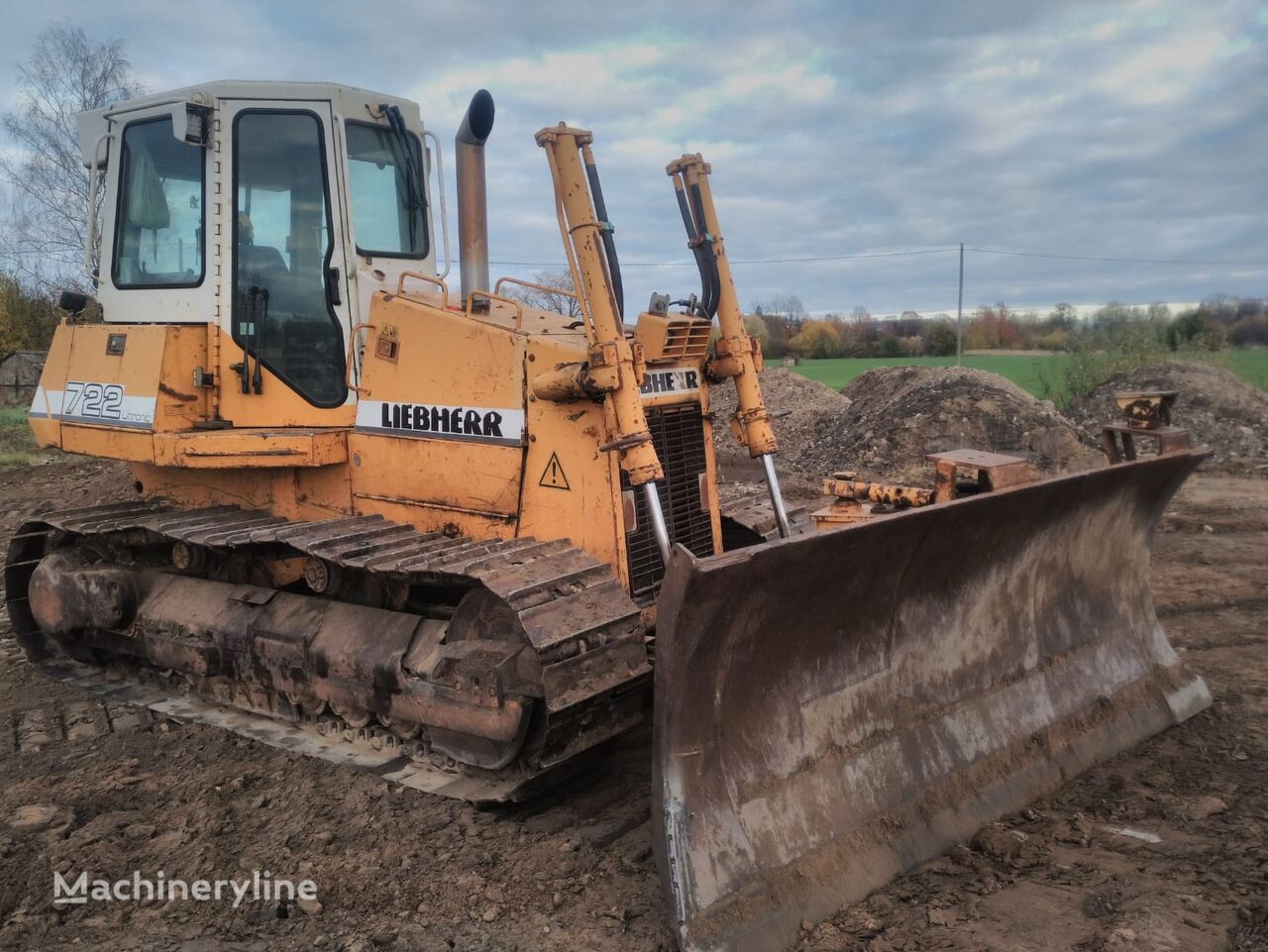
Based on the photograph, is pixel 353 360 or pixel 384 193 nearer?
pixel 353 360

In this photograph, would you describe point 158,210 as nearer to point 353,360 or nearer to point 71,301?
point 71,301

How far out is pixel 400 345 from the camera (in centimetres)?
468

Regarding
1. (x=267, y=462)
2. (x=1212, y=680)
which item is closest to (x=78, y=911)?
(x=267, y=462)

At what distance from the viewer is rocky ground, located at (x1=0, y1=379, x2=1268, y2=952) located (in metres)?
3.16

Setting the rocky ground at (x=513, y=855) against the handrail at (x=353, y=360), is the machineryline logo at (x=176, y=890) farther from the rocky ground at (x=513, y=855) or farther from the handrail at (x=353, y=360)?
the handrail at (x=353, y=360)

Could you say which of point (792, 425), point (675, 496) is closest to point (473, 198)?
point (675, 496)

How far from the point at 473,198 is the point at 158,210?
5.58 feet

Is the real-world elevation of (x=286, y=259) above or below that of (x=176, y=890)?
above

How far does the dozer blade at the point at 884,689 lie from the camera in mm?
3137

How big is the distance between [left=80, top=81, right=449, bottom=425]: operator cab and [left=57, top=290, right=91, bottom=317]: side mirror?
46cm

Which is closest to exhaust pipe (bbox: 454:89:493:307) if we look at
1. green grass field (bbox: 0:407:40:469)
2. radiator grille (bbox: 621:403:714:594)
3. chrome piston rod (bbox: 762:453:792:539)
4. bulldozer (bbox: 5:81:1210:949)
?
bulldozer (bbox: 5:81:1210:949)

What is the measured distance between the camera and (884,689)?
3.82m

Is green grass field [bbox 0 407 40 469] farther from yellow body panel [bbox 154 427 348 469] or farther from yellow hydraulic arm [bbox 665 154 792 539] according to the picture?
yellow hydraulic arm [bbox 665 154 792 539]

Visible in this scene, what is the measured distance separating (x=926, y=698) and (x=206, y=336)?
3960mm
